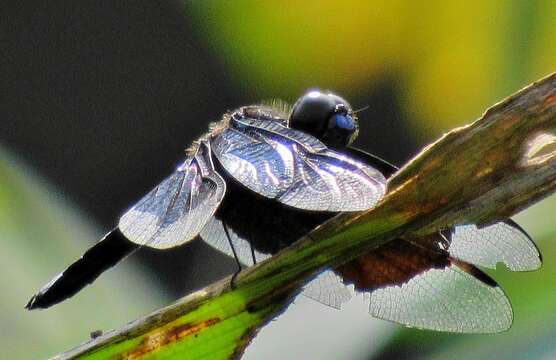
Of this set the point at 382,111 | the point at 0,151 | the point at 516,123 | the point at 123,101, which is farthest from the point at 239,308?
the point at 123,101

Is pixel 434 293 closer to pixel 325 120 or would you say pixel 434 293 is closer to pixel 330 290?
pixel 330 290

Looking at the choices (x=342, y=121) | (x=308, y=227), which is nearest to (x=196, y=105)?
(x=342, y=121)

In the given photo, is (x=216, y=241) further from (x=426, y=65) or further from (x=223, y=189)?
(x=426, y=65)

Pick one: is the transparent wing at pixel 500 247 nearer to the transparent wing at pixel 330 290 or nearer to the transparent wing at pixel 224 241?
the transparent wing at pixel 330 290

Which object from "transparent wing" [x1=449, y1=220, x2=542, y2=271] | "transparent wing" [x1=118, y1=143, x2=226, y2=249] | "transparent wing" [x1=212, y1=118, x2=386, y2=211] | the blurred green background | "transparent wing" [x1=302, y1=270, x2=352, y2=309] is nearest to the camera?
"transparent wing" [x1=212, y1=118, x2=386, y2=211]

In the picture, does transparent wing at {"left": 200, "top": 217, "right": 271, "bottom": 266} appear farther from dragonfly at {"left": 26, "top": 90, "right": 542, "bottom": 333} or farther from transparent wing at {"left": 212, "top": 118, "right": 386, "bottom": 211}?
transparent wing at {"left": 212, "top": 118, "right": 386, "bottom": 211}

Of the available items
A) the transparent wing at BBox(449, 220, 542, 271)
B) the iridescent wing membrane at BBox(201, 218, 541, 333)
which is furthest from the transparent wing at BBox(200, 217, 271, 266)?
the transparent wing at BBox(449, 220, 542, 271)

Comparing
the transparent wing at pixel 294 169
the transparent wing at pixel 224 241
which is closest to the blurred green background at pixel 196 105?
the transparent wing at pixel 224 241

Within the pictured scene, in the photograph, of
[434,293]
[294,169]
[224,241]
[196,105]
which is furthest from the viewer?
[196,105]
